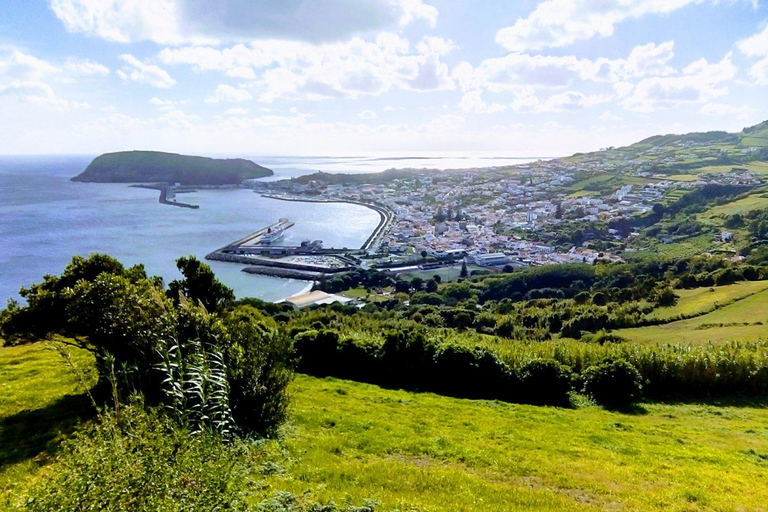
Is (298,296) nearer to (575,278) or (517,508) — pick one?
(575,278)

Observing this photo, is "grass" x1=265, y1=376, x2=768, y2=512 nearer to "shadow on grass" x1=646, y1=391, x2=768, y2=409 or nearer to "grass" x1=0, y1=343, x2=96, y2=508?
"shadow on grass" x1=646, y1=391, x2=768, y2=409

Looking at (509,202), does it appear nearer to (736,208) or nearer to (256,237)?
(736,208)

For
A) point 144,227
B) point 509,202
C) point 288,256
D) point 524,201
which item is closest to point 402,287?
point 288,256

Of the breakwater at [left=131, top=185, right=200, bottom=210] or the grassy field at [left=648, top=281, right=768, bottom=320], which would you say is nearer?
the grassy field at [left=648, top=281, right=768, bottom=320]

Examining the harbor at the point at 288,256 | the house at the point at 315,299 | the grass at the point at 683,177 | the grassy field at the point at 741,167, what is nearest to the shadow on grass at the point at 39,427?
the house at the point at 315,299

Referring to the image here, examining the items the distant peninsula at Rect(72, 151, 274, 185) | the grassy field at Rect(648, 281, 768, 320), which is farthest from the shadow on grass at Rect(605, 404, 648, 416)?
the distant peninsula at Rect(72, 151, 274, 185)

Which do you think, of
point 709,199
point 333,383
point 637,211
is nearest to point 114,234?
point 333,383

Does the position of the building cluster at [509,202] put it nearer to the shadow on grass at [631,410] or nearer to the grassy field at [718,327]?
the grassy field at [718,327]

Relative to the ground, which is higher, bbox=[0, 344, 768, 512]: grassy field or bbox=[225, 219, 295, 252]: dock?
bbox=[0, 344, 768, 512]: grassy field
